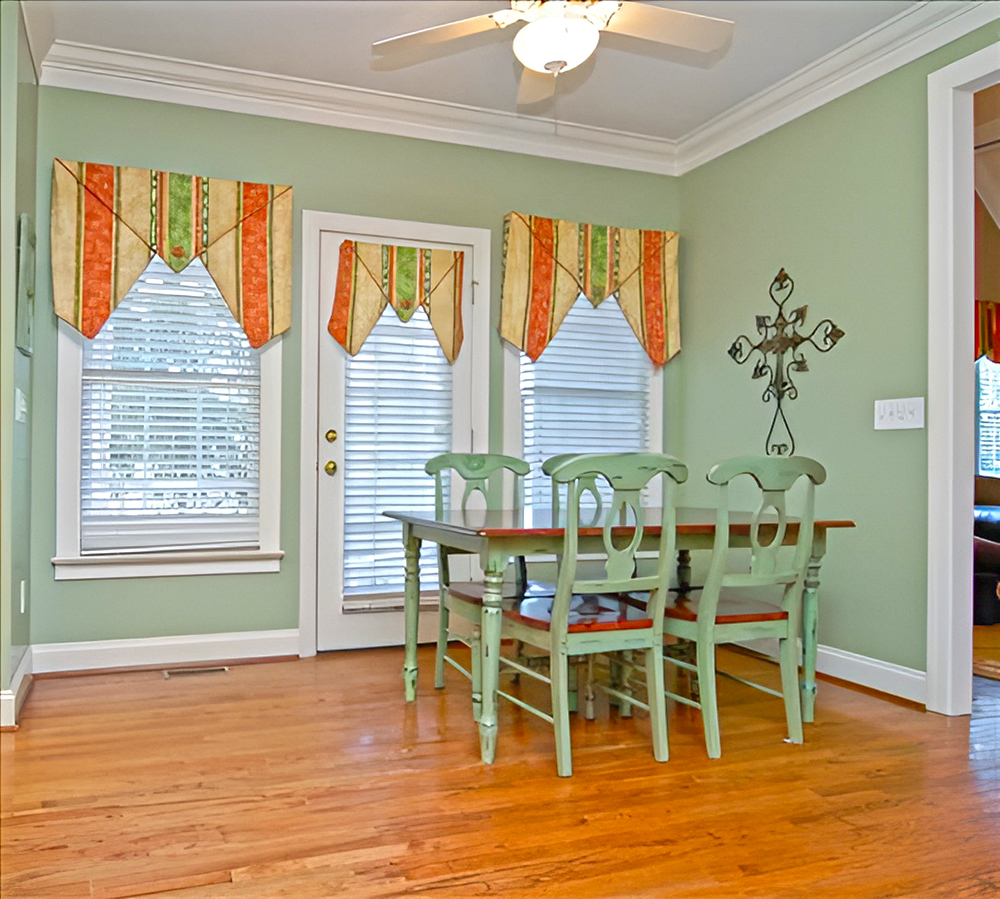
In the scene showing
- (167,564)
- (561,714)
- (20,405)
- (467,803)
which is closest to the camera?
(467,803)

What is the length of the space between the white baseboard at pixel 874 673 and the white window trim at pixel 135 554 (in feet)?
8.28

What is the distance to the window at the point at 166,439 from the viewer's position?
3.89 metres

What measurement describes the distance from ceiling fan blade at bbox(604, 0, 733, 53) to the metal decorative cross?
1588mm

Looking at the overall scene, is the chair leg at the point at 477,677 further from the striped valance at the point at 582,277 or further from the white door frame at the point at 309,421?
the striped valance at the point at 582,277

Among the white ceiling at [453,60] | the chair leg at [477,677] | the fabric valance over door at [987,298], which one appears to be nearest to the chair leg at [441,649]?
the chair leg at [477,677]

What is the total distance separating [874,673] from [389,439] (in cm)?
243

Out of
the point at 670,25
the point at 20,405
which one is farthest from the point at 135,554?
the point at 670,25

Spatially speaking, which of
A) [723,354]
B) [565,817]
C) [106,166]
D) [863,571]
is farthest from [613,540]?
[106,166]

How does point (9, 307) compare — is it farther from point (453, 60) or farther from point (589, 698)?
point (589, 698)

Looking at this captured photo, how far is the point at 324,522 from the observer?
4.30m

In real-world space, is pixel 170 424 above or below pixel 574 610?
above

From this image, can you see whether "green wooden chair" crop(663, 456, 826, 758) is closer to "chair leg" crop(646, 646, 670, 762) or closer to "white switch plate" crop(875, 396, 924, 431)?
"chair leg" crop(646, 646, 670, 762)

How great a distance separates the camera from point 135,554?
13.0 ft

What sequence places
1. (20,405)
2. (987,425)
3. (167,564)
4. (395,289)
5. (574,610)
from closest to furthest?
(574,610)
(20,405)
(167,564)
(395,289)
(987,425)
